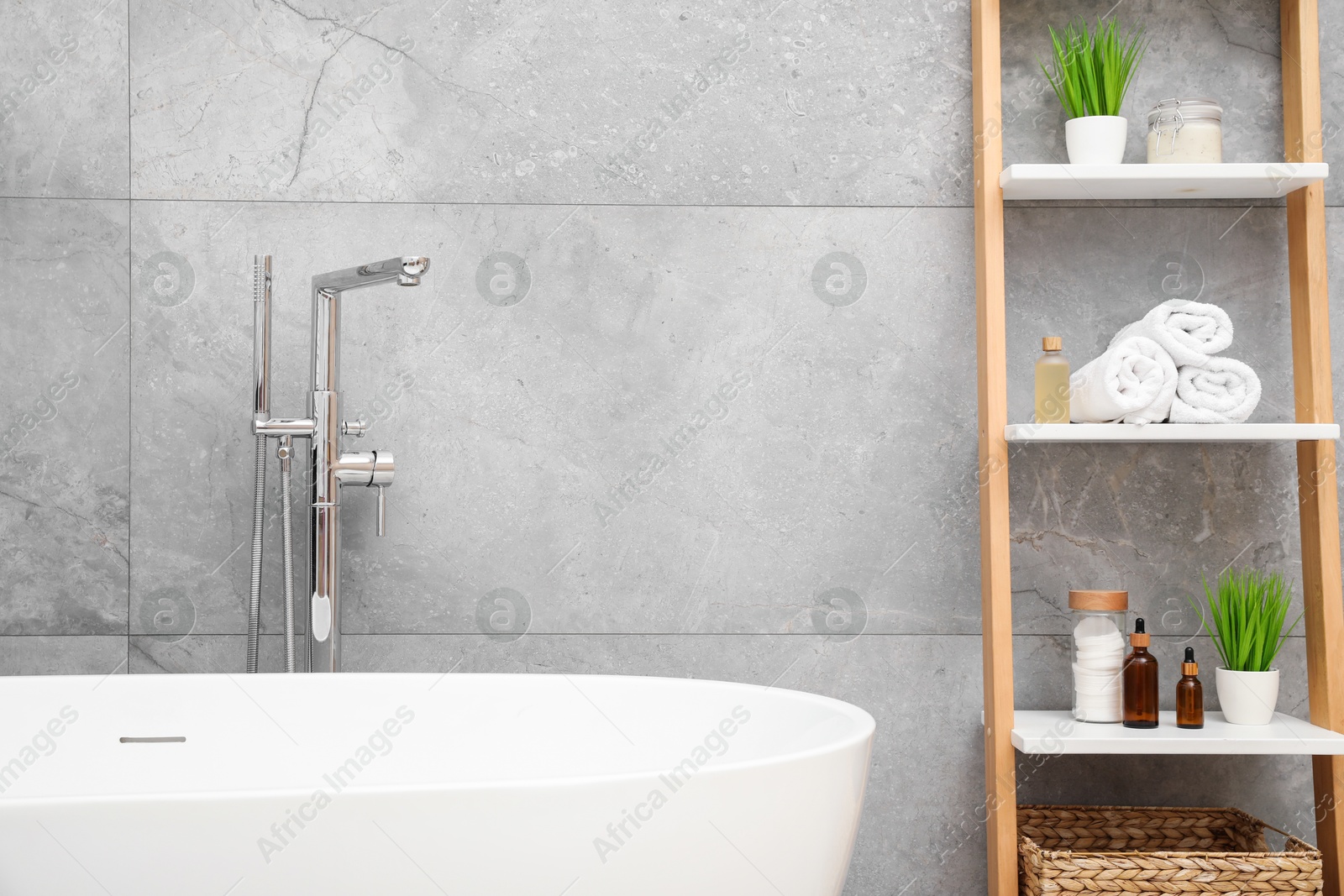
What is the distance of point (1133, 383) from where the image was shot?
138 centimetres

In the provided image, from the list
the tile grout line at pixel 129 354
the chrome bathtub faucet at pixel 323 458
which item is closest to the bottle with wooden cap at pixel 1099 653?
the chrome bathtub faucet at pixel 323 458

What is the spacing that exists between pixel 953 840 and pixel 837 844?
2.26 feet

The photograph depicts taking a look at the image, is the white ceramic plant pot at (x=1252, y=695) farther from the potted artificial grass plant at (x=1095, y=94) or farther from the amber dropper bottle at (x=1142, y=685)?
the potted artificial grass plant at (x=1095, y=94)

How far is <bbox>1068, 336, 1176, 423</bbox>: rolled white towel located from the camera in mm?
1365

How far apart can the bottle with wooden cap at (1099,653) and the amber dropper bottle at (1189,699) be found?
79 mm

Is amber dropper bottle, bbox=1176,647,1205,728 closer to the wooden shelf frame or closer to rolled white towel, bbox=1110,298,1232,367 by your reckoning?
the wooden shelf frame

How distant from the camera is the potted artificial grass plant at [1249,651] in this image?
1.42m

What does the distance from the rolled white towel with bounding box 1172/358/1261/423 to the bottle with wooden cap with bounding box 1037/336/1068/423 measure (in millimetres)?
148

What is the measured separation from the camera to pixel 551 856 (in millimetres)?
871

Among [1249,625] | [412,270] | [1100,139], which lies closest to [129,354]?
[412,270]

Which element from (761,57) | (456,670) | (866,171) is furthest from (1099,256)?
(456,670)

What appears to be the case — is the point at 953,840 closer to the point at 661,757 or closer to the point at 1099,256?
the point at 661,757

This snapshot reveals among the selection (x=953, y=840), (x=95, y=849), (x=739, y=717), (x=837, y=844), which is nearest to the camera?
(x=95, y=849)

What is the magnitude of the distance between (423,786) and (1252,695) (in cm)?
121
